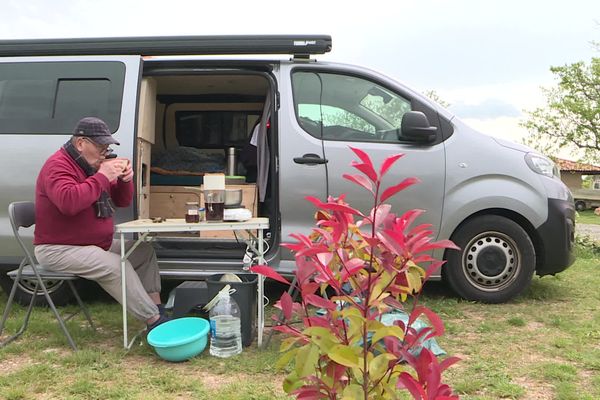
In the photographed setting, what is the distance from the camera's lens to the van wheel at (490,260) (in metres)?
3.93

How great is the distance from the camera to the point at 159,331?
3049mm

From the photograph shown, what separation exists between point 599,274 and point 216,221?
4446 mm

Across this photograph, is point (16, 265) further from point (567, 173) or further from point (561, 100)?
point (567, 173)

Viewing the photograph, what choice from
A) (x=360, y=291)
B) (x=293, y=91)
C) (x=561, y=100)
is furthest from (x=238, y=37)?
(x=561, y=100)

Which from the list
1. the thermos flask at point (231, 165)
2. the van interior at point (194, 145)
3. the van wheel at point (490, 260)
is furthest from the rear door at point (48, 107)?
the van wheel at point (490, 260)

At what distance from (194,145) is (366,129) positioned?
3.29m

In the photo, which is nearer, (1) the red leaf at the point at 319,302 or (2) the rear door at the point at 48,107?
(1) the red leaf at the point at 319,302

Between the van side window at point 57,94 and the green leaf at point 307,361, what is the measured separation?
314 centimetres

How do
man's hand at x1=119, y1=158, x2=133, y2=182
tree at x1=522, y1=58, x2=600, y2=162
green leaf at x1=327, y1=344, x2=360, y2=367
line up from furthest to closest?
tree at x1=522, y1=58, x2=600, y2=162
man's hand at x1=119, y1=158, x2=133, y2=182
green leaf at x1=327, y1=344, x2=360, y2=367

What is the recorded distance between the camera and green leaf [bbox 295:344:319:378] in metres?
1.21

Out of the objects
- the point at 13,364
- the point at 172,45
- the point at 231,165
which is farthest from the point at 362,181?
the point at 231,165

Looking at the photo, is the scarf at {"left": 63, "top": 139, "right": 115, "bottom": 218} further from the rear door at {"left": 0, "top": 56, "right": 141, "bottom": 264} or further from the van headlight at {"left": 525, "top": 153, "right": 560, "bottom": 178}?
the van headlight at {"left": 525, "top": 153, "right": 560, "bottom": 178}

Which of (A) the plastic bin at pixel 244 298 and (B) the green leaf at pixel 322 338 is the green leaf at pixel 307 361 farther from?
(A) the plastic bin at pixel 244 298

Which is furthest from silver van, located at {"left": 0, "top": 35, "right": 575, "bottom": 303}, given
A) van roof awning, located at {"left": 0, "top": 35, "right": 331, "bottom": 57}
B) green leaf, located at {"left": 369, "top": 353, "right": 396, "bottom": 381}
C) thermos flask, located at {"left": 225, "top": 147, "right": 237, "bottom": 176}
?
green leaf, located at {"left": 369, "top": 353, "right": 396, "bottom": 381}
